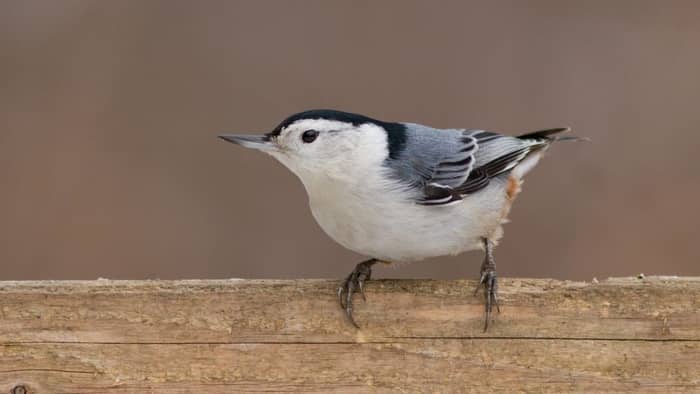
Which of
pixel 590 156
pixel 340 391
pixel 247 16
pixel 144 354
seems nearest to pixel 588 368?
pixel 340 391

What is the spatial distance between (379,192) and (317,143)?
7.4 inches

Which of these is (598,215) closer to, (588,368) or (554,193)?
(554,193)

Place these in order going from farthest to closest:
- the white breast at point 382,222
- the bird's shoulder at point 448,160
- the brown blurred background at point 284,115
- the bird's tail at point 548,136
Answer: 1. the brown blurred background at point 284,115
2. the bird's tail at point 548,136
3. the bird's shoulder at point 448,160
4. the white breast at point 382,222

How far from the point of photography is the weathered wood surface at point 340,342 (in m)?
2.57

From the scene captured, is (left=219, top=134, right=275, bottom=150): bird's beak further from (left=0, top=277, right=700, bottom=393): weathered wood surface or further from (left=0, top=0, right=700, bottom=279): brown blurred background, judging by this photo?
(left=0, top=0, right=700, bottom=279): brown blurred background

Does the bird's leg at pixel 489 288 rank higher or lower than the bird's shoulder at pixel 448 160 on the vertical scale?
lower

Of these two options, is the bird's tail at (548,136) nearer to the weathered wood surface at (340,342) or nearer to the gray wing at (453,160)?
the gray wing at (453,160)

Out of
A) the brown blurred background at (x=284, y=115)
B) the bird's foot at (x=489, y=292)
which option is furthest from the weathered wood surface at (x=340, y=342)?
the brown blurred background at (x=284, y=115)

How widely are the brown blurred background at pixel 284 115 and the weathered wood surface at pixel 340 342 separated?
1.06 meters

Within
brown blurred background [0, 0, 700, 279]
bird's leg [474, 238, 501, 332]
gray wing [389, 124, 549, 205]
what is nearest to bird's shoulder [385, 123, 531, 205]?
gray wing [389, 124, 549, 205]

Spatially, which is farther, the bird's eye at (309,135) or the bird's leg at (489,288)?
the bird's eye at (309,135)

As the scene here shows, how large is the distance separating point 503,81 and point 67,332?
77.0 inches

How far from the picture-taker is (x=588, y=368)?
2.57 meters

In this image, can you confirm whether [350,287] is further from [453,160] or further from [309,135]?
[453,160]
